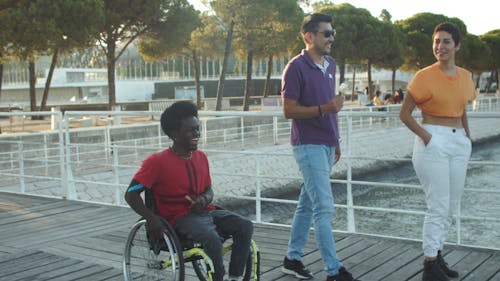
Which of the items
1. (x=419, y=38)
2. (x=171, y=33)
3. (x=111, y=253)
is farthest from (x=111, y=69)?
(x=419, y=38)

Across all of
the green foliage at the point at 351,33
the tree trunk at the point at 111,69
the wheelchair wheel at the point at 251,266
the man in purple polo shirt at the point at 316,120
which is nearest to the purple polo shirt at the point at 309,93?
the man in purple polo shirt at the point at 316,120

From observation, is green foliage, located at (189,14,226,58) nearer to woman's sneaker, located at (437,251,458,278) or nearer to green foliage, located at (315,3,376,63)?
green foliage, located at (315,3,376,63)

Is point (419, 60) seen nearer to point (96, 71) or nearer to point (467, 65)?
point (467, 65)

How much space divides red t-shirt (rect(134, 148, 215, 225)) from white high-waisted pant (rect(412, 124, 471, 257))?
1415mm

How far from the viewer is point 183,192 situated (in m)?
3.39

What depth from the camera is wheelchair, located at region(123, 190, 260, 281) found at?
3.21 metres

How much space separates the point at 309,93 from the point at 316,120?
17 cm

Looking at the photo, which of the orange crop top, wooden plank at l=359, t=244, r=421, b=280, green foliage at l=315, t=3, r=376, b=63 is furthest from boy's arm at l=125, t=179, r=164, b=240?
green foliage at l=315, t=3, r=376, b=63

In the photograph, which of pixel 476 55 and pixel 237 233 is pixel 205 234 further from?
pixel 476 55

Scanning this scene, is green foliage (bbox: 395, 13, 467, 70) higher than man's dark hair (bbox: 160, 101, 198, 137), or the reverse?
green foliage (bbox: 395, 13, 467, 70)

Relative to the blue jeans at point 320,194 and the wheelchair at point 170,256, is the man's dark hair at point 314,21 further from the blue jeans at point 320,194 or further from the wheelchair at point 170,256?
the wheelchair at point 170,256

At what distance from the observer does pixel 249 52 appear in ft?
116

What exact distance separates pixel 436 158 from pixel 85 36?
19.7 meters

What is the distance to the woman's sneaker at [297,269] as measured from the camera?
4195 millimetres
